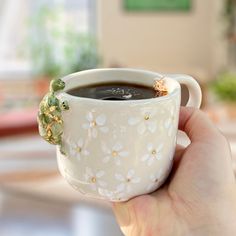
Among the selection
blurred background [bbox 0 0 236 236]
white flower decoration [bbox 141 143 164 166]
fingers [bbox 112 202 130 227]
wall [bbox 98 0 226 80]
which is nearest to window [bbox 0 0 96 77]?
blurred background [bbox 0 0 236 236]

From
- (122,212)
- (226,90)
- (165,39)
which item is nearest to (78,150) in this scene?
(122,212)

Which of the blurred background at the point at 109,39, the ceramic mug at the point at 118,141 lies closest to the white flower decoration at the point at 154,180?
the ceramic mug at the point at 118,141

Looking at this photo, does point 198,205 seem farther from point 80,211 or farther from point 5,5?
point 5,5

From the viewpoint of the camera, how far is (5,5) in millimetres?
5445

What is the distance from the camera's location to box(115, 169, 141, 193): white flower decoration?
0.71 metres

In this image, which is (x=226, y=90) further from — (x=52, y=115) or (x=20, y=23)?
(x=52, y=115)

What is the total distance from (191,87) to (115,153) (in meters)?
0.16

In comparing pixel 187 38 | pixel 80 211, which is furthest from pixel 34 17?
pixel 80 211

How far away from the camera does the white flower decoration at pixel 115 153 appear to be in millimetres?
687

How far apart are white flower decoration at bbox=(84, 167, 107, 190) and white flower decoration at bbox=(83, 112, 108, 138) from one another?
0.19 feet

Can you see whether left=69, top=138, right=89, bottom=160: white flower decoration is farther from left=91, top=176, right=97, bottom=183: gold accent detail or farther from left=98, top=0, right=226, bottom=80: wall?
left=98, top=0, right=226, bottom=80: wall

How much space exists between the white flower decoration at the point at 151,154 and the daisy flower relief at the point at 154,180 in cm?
3

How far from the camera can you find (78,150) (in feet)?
2.32

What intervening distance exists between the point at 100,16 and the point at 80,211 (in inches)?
117
